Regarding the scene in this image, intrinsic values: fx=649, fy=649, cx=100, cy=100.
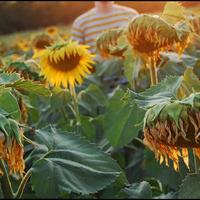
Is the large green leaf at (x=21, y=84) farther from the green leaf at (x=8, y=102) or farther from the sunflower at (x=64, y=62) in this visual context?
the sunflower at (x=64, y=62)

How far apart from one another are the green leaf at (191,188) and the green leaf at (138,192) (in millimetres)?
101

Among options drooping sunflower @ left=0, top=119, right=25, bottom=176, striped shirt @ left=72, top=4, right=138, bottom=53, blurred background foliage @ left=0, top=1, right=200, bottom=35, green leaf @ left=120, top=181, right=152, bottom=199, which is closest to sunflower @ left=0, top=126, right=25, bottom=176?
drooping sunflower @ left=0, top=119, right=25, bottom=176

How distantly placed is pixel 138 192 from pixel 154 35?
0.38 metres

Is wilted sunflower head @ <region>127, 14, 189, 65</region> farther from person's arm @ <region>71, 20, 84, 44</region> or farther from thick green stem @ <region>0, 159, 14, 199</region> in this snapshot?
person's arm @ <region>71, 20, 84, 44</region>

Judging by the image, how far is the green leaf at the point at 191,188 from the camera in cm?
109

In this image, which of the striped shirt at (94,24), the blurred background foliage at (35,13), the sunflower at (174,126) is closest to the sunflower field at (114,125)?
the sunflower at (174,126)

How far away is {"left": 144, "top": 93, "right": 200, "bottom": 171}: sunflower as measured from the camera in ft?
3.21

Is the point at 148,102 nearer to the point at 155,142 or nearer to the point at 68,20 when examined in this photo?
the point at 155,142

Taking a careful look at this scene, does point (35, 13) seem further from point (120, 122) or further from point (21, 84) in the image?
point (21, 84)

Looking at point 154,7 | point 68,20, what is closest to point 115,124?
point 154,7

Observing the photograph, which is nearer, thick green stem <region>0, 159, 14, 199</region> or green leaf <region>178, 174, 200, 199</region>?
green leaf <region>178, 174, 200, 199</region>

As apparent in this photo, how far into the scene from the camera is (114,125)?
5.42 feet

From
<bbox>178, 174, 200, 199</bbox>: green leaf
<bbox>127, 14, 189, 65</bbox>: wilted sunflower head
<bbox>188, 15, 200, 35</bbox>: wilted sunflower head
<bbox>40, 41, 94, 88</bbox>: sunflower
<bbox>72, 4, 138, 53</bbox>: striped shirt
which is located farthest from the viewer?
<bbox>72, 4, 138, 53</bbox>: striped shirt

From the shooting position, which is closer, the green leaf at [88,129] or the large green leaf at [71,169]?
the large green leaf at [71,169]
